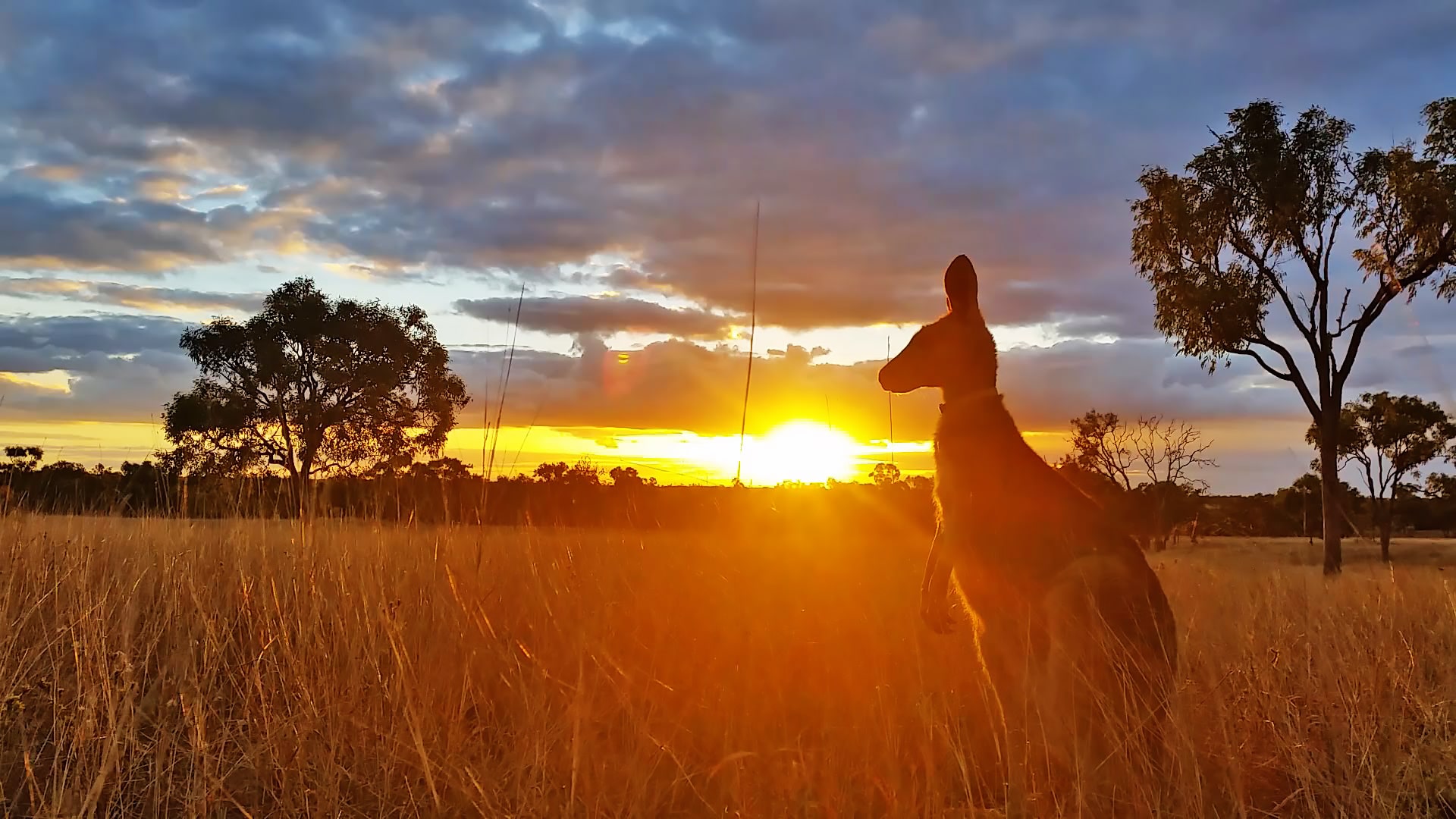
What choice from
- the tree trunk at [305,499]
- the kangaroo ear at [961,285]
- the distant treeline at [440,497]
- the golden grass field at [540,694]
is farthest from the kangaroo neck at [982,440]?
the tree trunk at [305,499]

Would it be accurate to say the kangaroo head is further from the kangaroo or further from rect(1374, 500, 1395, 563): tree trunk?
rect(1374, 500, 1395, 563): tree trunk

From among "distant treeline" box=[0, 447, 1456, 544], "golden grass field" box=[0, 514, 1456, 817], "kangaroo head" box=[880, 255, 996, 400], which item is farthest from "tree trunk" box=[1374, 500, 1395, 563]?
"kangaroo head" box=[880, 255, 996, 400]

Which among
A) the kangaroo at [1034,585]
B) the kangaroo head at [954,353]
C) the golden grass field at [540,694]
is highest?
the kangaroo head at [954,353]

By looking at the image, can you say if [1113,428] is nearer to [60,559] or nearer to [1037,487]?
[1037,487]

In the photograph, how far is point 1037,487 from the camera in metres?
4.61

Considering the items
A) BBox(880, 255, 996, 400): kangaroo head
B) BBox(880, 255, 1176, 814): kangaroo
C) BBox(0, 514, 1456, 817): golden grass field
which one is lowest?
BBox(0, 514, 1456, 817): golden grass field

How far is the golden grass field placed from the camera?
11.8 ft

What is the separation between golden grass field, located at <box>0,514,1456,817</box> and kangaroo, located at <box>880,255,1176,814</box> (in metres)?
0.27

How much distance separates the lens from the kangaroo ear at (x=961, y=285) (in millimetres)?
5098

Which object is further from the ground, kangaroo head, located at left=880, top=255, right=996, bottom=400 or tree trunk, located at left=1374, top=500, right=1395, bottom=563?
kangaroo head, located at left=880, top=255, right=996, bottom=400

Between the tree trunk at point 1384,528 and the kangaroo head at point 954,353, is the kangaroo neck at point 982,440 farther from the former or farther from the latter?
the tree trunk at point 1384,528

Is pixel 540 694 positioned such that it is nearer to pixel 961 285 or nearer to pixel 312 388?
pixel 961 285

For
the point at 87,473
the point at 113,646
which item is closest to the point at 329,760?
the point at 113,646

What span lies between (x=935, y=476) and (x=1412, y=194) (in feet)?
69.8
